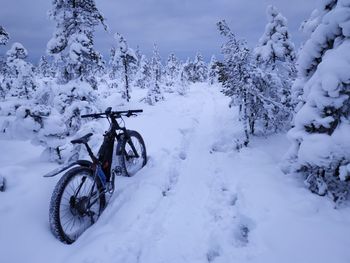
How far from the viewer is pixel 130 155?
21.5 ft

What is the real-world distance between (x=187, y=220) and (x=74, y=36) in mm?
10198

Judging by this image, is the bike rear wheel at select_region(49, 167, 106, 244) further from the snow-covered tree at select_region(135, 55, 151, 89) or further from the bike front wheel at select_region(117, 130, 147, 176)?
the snow-covered tree at select_region(135, 55, 151, 89)

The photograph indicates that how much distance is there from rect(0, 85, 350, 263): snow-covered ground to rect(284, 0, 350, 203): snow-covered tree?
544 millimetres

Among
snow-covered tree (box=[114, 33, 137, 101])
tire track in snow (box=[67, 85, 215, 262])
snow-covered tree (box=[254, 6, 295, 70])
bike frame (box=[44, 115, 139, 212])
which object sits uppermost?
snow-covered tree (box=[114, 33, 137, 101])

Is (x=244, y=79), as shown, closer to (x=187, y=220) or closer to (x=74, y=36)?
(x=187, y=220)

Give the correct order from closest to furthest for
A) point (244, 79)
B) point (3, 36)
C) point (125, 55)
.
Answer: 1. point (244, 79)
2. point (3, 36)
3. point (125, 55)

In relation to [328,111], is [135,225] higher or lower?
lower

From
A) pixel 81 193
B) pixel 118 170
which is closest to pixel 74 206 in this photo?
pixel 81 193

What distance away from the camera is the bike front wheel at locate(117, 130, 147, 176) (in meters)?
5.99

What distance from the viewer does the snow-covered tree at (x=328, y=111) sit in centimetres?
441

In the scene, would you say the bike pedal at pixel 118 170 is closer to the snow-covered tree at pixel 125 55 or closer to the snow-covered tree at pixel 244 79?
the snow-covered tree at pixel 244 79

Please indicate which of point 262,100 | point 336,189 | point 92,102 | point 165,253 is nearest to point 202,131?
point 262,100

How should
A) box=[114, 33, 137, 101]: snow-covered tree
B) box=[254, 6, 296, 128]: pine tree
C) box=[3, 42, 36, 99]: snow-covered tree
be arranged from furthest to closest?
box=[114, 33, 137, 101]: snow-covered tree
box=[3, 42, 36, 99]: snow-covered tree
box=[254, 6, 296, 128]: pine tree

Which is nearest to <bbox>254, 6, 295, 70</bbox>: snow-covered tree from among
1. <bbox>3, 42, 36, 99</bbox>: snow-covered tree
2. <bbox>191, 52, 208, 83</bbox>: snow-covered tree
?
<bbox>3, 42, 36, 99</bbox>: snow-covered tree
